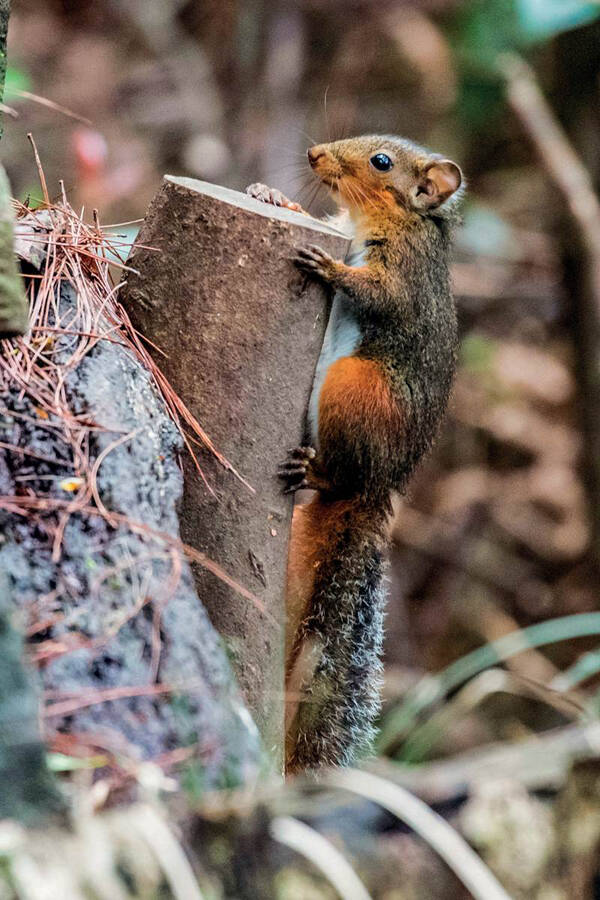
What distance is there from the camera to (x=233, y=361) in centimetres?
272

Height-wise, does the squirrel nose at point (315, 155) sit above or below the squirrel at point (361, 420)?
above

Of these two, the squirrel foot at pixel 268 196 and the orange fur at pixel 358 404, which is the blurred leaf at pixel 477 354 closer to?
the orange fur at pixel 358 404

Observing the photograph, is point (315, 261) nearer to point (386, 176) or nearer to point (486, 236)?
point (386, 176)

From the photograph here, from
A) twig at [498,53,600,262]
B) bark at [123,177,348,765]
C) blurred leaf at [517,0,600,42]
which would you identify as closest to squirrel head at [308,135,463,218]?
bark at [123,177,348,765]

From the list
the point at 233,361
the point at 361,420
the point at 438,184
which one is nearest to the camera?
the point at 233,361

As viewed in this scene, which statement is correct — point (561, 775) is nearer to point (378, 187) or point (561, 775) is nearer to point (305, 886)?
point (305, 886)

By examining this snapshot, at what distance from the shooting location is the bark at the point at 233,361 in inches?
107

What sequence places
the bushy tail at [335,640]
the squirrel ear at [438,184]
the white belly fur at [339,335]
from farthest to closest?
1. the squirrel ear at [438,184]
2. the white belly fur at [339,335]
3. the bushy tail at [335,640]

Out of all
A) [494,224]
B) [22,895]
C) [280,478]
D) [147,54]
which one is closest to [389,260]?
[280,478]

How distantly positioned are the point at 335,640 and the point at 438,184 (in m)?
1.59

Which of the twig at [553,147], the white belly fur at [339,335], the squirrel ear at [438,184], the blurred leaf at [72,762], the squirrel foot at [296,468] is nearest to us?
the blurred leaf at [72,762]

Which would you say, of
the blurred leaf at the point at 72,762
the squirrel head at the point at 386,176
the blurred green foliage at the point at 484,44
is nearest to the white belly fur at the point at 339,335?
the squirrel head at the point at 386,176

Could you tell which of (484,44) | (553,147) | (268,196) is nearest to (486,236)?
(553,147)

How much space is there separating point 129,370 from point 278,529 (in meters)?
0.58
